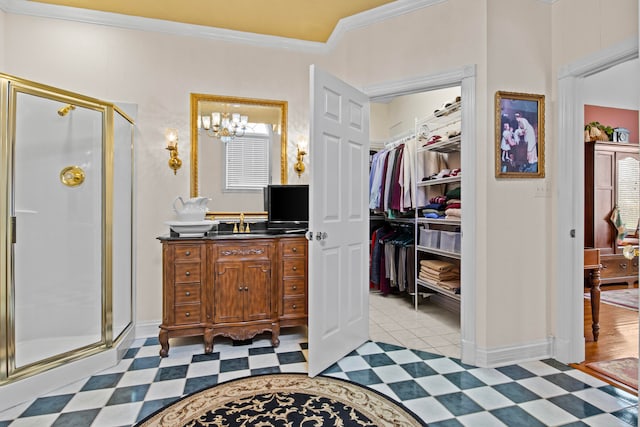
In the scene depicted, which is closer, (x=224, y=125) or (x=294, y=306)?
(x=294, y=306)

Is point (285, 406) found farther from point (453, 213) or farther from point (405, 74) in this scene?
point (405, 74)

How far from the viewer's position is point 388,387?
2.24 m

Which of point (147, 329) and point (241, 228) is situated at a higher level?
point (241, 228)

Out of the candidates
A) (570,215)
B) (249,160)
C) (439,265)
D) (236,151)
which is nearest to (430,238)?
(439,265)

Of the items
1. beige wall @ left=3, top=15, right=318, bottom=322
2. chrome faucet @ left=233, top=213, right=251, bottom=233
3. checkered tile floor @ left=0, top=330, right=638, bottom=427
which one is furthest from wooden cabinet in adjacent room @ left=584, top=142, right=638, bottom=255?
chrome faucet @ left=233, top=213, right=251, bottom=233

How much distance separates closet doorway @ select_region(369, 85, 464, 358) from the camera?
10.8ft

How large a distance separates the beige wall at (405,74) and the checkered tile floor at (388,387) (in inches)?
13.5

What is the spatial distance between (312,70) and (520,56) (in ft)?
5.06

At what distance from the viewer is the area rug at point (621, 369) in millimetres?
2274

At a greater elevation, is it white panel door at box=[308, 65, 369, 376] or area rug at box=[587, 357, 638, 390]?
white panel door at box=[308, 65, 369, 376]

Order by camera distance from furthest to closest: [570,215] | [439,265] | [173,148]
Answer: [439,265], [173,148], [570,215]

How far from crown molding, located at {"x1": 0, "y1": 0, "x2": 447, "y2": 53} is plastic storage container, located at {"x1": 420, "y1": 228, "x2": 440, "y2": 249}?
2064 millimetres

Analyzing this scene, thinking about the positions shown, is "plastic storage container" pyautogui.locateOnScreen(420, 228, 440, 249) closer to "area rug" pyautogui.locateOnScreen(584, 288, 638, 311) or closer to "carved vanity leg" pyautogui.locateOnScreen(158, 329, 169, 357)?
"area rug" pyautogui.locateOnScreen(584, 288, 638, 311)

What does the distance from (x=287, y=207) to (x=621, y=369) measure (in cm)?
278
